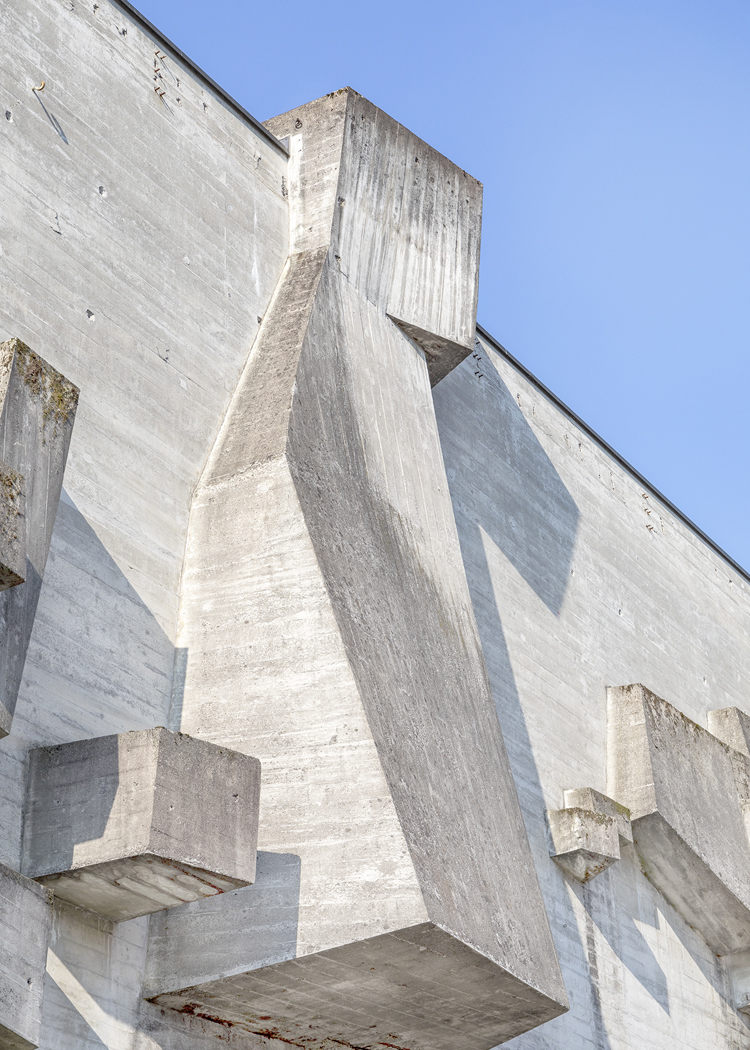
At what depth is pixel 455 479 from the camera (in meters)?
12.2

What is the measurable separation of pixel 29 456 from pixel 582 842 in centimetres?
625

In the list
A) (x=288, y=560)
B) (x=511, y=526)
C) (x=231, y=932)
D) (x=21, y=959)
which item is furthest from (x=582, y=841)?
(x=21, y=959)

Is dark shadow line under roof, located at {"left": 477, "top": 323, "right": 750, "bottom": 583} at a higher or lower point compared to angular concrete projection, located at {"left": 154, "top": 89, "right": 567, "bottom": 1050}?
higher

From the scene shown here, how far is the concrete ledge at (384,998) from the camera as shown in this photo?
23.5 ft

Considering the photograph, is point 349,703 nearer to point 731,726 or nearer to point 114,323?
point 114,323

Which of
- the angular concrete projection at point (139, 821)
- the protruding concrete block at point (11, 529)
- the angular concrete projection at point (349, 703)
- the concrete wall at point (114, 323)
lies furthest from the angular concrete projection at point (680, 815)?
the protruding concrete block at point (11, 529)

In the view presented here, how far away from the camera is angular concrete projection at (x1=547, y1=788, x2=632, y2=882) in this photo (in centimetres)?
1120

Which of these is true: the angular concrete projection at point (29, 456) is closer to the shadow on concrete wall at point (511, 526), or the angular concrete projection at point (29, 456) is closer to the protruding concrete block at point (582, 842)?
the shadow on concrete wall at point (511, 526)

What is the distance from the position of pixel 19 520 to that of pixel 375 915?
108 inches

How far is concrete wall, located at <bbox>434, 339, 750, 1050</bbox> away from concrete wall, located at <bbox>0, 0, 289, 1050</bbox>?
130 inches

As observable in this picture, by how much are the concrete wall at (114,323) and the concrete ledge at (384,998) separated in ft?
2.16

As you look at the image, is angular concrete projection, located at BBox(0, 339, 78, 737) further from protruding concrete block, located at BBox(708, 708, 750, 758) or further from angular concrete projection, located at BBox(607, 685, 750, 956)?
protruding concrete block, located at BBox(708, 708, 750, 758)

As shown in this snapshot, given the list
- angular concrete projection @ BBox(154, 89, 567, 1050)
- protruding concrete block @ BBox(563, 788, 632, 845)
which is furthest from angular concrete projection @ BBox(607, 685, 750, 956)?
angular concrete projection @ BBox(154, 89, 567, 1050)

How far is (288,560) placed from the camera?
815 centimetres
